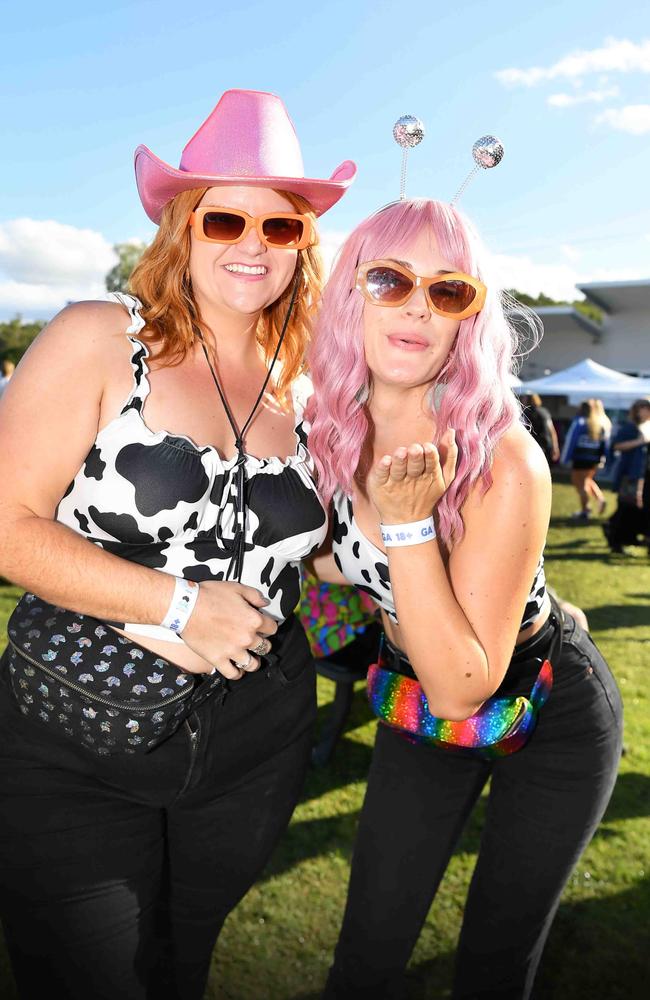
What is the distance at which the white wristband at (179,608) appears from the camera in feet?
5.24

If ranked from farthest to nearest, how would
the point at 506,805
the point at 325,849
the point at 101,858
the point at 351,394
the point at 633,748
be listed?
the point at 633,748 → the point at 325,849 → the point at 506,805 → the point at 351,394 → the point at 101,858

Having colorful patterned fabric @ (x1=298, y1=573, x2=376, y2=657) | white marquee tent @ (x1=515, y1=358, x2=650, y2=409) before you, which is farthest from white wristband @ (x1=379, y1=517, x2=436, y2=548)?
white marquee tent @ (x1=515, y1=358, x2=650, y2=409)

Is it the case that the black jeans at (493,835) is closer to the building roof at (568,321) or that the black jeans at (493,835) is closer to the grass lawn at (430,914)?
the grass lawn at (430,914)

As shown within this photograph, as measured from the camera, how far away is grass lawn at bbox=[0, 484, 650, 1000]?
9.46 ft

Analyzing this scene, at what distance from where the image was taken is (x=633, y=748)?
16.2 feet

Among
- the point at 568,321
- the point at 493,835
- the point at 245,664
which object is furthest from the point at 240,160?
the point at 568,321

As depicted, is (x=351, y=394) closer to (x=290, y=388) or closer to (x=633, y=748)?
(x=290, y=388)

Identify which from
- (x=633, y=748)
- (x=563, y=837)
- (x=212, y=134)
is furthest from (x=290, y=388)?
(x=633, y=748)

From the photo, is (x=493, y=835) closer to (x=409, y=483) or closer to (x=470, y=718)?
(x=470, y=718)

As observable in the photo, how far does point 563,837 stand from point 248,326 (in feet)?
5.21

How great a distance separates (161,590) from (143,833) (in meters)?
0.61

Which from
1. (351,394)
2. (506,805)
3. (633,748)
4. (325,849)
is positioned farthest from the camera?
(633,748)

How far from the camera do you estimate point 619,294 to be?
27453mm

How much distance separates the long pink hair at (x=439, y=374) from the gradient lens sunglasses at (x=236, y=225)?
16 cm
